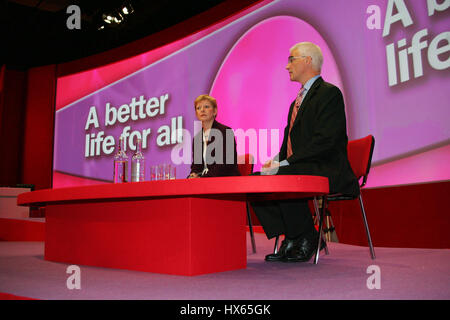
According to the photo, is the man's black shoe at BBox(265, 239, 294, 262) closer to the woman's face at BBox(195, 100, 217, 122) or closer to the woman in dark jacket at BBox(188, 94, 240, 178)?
the woman in dark jacket at BBox(188, 94, 240, 178)

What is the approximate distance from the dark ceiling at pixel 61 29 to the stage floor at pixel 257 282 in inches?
199

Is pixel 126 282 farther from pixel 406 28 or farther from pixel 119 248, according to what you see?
pixel 406 28

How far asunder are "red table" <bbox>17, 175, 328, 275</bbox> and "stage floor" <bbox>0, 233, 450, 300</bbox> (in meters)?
0.08

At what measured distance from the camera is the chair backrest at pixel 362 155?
8.29 feet

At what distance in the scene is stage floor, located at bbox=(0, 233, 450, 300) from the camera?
4.45ft

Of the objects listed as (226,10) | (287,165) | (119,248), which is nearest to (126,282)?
(119,248)

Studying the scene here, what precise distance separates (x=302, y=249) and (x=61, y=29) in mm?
7187

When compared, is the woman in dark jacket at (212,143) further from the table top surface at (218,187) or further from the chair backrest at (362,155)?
the table top surface at (218,187)

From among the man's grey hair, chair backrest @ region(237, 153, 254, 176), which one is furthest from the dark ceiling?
the man's grey hair

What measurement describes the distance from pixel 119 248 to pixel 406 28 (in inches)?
107

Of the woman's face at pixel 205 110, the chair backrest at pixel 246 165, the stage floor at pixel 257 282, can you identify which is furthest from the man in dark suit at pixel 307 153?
the chair backrest at pixel 246 165

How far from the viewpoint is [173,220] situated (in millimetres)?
1887

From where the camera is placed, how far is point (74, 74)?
298 inches

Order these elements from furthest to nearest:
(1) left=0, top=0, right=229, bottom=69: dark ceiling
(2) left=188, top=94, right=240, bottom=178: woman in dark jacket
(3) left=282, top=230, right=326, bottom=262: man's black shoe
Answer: (1) left=0, top=0, right=229, bottom=69: dark ceiling < (2) left=188, top=94, right=240, bottom=178: woman in dark jacket < (3) left=282, top=230, right=326, bottom=262: man's black shoe
